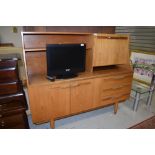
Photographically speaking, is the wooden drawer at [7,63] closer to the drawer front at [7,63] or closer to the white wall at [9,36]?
the drawer front at [7,63]

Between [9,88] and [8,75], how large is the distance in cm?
16

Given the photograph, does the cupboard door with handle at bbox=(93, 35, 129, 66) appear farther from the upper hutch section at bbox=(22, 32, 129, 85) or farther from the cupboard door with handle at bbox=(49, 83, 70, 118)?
the cupboard door with handle at bbox=(49, 83, 70, 118)

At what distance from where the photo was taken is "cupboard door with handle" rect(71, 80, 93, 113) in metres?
1.86

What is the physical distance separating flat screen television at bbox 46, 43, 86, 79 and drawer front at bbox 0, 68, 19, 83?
1.37ft

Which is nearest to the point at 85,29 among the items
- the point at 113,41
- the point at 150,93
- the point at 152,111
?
the point at 113,41

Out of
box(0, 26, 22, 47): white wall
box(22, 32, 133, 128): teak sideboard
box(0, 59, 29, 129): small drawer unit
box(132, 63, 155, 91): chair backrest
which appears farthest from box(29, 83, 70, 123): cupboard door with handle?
box(0, 26, 22, 47): white wall

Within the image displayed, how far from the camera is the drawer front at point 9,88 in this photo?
1501 mm

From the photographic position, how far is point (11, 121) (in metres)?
1.61

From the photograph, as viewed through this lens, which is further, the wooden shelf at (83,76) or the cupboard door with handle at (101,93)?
the cupboard door with handle at (101,93)

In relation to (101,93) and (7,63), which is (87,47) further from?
(7,63)

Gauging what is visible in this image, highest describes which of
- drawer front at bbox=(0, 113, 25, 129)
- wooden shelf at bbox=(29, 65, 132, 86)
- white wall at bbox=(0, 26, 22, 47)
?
white wall at bbox=(0, 26, 22, 47)

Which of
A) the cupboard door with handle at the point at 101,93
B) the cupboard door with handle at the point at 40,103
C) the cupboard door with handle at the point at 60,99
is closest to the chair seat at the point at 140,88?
the cupboard door with handle at the point at 101,93
